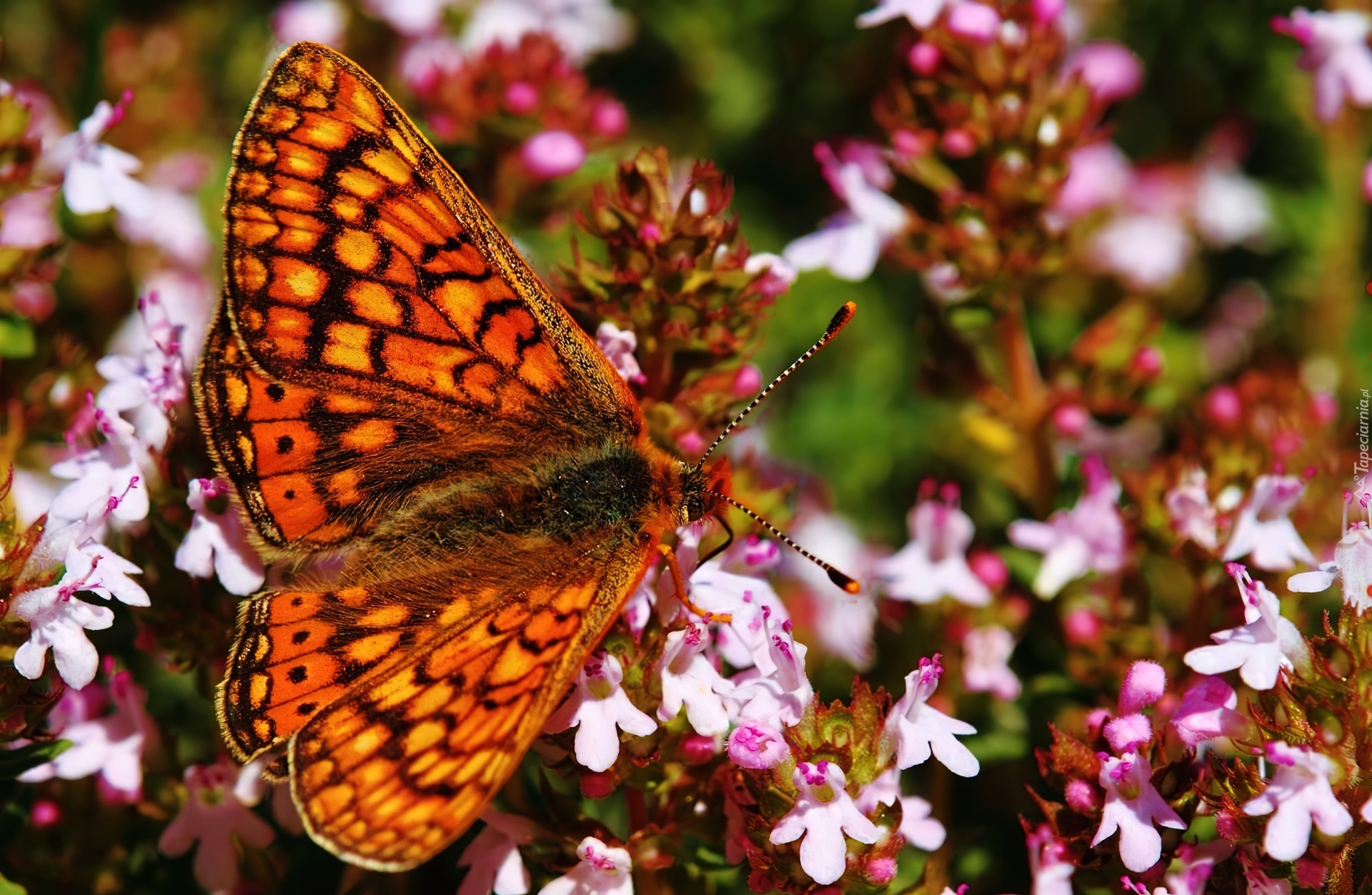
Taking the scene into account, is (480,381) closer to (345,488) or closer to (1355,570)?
(345,488)

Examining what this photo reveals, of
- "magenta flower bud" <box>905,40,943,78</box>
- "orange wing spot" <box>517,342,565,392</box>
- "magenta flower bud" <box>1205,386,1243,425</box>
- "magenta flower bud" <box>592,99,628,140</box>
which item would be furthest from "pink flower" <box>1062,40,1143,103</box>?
"orange wing spot" <box>517,342,565,392</box>

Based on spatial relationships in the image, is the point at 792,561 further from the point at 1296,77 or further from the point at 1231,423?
the point at 1296,77

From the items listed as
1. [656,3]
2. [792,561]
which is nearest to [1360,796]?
[792,561]

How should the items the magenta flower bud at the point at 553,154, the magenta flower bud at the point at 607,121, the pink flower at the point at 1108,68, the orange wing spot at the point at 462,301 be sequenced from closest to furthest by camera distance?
the orange wing spot at the point at 462,301
the magenta flower bud at the point at 553,154
the magenta flower bud at the point at 607,121
the pink flower at the point at 1108,68

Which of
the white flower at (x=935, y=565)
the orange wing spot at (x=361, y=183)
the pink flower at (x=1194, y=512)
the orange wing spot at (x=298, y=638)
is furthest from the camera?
the white flower at (x=935, y=565)

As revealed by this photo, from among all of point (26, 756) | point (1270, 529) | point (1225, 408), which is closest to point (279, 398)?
point (26, 756)

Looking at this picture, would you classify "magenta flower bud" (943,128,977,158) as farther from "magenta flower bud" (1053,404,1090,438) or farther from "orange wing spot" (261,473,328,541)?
"orange wing spot" (261,473,328,541)

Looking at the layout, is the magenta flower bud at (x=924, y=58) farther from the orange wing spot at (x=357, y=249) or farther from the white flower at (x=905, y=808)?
→ the white flower at (x=905, y=808)

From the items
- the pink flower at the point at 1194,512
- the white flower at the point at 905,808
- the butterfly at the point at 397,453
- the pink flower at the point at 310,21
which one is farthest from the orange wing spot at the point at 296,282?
the pink flower at the point at 310,21
